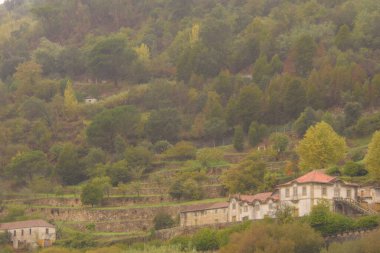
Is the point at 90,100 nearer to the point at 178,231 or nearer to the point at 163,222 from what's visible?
the point at 163,222

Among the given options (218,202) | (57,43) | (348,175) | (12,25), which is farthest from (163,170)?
(12,25)

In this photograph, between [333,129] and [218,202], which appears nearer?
[218,202]

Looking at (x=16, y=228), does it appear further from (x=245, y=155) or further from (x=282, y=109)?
(x=282, y=109)

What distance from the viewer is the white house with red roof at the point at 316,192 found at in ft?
241

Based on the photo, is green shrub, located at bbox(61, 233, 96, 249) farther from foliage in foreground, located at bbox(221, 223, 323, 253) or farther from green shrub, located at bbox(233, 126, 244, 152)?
green shrub, located at bbox(233, 126, 244, 152)

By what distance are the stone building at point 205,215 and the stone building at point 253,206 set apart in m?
0.74

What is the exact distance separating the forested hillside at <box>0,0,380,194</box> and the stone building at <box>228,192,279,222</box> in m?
7.84

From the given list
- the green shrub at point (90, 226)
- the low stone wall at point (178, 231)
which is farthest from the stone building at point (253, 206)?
the green shrub at point (90, 226)

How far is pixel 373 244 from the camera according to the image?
6059 cm

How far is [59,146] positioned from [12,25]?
2093 inches

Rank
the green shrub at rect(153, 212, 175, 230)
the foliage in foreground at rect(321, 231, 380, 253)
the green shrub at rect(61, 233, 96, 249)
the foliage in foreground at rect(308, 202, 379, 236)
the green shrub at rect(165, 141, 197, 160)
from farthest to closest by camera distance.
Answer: the green shrub at rect(165, 141, 197, 160) < the green shrub at rect(153, 212, 175, 230) < the green shrub at rect(61, 233, 96, 249) < the foliage in foreground at rect(308, 202, 379, 236) < the foliage in foreground at rect(321, 231, 380, 253)

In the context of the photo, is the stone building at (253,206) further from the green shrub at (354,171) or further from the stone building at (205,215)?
the green shrub at (354,171)

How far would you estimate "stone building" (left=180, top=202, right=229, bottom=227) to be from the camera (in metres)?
78.6

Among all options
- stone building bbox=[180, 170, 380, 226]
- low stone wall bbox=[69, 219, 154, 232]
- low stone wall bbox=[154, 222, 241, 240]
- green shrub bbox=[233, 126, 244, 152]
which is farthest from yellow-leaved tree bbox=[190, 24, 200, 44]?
stone building bbox=[180, 170, 380, 226]
